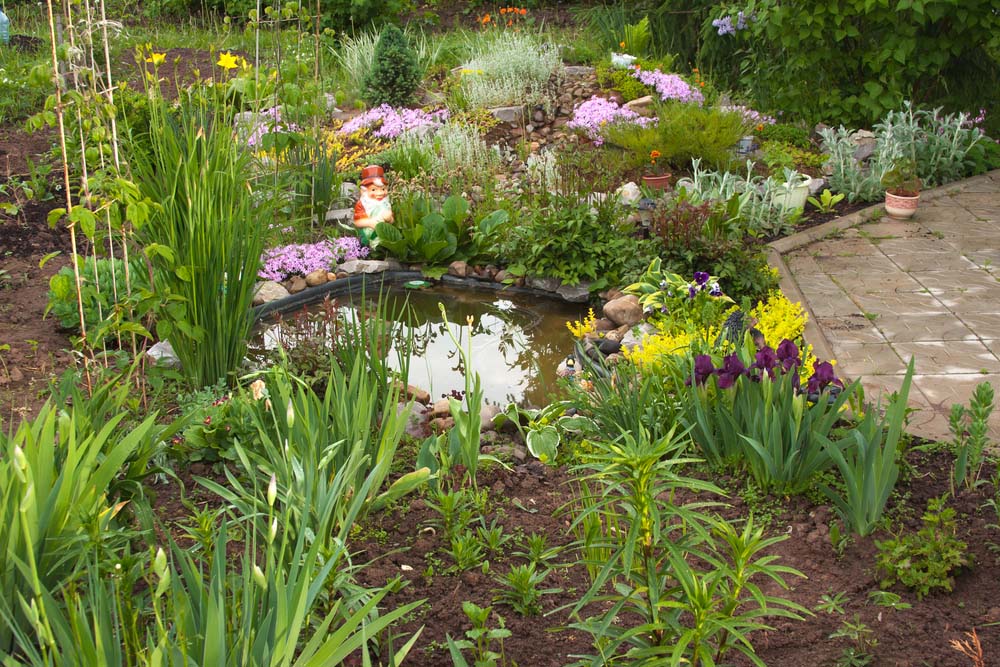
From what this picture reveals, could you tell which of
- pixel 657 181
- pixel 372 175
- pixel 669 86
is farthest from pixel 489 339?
pixel 669 86

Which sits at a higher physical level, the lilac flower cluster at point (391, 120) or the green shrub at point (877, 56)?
the green shrub at point (877, 56)

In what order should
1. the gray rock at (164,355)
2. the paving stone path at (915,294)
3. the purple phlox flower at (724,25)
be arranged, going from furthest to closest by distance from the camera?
the purple phlox flower at (724,25) < the paving stone path at (915,294) < the gray rock at (164,355)

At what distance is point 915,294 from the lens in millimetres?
5500

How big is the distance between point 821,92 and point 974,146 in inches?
49.9

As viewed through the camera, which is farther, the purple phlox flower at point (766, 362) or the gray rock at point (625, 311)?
the gray rock at point (625, 311)

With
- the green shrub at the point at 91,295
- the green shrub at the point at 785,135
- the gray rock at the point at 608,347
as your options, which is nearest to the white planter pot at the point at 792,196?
the green shrub at the point at 785,135

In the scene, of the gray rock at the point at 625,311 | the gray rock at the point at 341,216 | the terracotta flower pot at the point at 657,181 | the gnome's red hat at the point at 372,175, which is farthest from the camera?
the terracotta flower pot at the point at 657,181

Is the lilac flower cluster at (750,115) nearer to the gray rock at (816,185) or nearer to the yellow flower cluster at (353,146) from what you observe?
the gray rock at (816,185)

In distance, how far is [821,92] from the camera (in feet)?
26.6

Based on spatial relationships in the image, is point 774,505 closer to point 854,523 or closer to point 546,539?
point 854,523

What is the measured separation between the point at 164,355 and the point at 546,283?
92.3 inches

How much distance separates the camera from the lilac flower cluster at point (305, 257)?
236 inches

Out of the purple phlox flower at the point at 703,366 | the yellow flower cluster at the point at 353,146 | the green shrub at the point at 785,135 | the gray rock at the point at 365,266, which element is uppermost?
the purple phlox flower at the point at 703,366

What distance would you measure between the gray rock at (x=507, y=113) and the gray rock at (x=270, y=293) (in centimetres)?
318
